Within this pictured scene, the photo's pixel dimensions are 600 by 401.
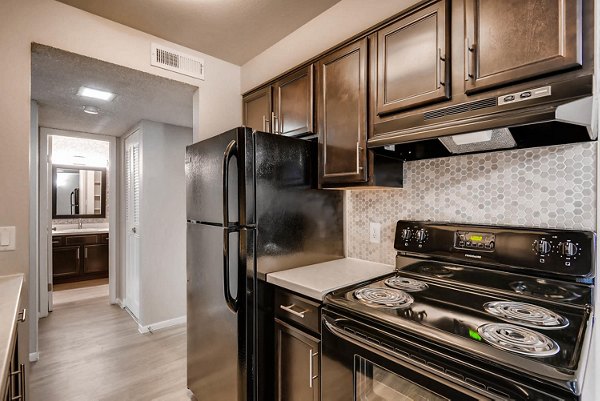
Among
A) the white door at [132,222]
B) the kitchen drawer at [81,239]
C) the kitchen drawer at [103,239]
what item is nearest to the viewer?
the white door at [132,222]

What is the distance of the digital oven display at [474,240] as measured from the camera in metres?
1.35

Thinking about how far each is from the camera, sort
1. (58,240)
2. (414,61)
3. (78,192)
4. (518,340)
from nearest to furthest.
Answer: (518,340)
(414,61)
(58,240)
(78,192)

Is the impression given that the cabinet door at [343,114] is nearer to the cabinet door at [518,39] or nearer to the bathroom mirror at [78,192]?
the cabinet door at [518,39]

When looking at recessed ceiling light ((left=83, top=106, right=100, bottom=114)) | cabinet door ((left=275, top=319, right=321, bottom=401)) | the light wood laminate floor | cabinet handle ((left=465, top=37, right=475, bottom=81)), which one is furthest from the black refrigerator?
recessed ceiling light ((left=83, top=106, right=100, bottom=114))

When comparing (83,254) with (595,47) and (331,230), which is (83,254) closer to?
(331,230)

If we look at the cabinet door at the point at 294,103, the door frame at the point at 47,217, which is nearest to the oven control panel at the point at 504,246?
the cabinet door at the point at 294,103

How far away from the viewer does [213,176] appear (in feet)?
5.97

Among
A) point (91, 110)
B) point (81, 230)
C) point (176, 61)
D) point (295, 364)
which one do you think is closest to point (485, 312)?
point (295, 364)

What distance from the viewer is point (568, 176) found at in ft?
3.95

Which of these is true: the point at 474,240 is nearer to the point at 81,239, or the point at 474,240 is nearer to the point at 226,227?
the point at 226,227

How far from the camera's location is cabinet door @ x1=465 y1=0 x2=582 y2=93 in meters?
0.98

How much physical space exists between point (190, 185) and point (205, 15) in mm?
1088

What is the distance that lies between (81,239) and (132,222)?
7.27 feet

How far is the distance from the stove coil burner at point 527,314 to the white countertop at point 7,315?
140cm
